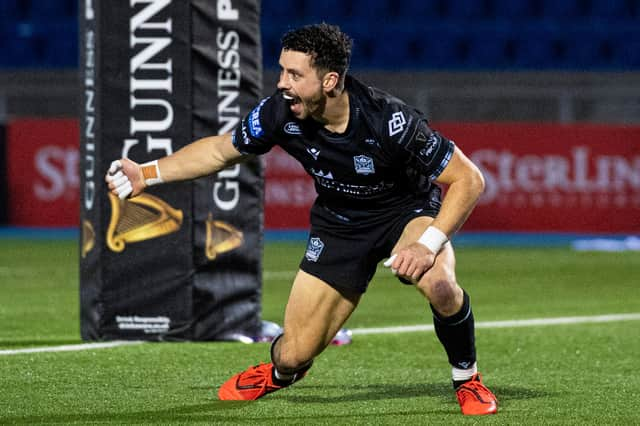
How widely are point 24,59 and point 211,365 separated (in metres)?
14.2

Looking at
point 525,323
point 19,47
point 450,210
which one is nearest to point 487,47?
point 19,47

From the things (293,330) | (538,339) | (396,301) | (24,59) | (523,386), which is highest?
(293,330)

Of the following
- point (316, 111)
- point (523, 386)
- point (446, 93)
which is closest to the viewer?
point (316, 111)

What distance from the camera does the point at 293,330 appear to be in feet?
19.2

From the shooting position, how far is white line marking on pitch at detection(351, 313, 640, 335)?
8.68m

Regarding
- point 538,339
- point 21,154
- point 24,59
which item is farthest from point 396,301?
point 24,59

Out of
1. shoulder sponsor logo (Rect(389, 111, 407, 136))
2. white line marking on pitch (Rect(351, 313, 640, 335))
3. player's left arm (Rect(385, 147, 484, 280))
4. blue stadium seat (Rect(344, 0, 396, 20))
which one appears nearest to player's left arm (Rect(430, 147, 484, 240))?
player's left arm (Rect(385, 147, 484, 280))

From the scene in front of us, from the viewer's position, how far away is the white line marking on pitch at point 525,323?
8680 millimetres

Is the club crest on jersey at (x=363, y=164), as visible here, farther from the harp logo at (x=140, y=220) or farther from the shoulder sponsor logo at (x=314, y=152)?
the harp logo at (x=140, y=220)

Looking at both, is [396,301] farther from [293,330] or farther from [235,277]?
[293,330]

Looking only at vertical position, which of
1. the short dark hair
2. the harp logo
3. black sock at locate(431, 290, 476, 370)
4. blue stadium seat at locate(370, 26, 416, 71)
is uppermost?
the short dark hair

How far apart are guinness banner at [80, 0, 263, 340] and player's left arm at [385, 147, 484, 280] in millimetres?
2578

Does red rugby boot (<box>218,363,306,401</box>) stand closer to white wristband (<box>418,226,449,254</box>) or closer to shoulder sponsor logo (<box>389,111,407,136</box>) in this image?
white wristband (<box>418,226,449,254</box>)

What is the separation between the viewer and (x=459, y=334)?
576cm
